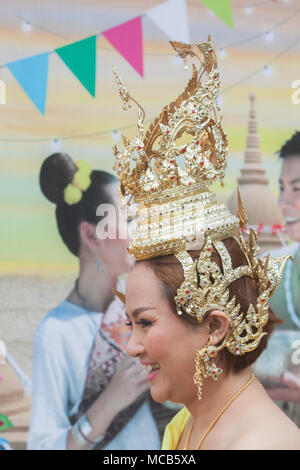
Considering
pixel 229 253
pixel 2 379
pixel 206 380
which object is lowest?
pixel 2 379

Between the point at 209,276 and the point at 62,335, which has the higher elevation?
the point at 209,276

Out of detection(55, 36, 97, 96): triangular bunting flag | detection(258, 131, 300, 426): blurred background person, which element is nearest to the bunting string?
detection(55, 36, 97, 96): triangular bunting flag

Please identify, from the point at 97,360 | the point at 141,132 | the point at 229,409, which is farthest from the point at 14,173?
the point at 229,409

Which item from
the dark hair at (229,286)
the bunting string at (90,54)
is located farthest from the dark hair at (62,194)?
the dark hair at (229,286)

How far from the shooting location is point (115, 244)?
3.28m

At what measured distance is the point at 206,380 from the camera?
57.0 inches

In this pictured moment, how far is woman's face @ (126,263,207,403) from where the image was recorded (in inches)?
55.6

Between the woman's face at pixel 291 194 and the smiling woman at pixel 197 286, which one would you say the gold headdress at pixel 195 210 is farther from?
the woman's face at pixel 291 194

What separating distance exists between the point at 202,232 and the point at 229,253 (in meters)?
0.09

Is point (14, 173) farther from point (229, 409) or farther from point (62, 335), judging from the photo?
point (229, 409)

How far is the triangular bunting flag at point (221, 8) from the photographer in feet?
10.5

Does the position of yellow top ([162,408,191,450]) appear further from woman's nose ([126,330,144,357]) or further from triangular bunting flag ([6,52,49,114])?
triangular bunting flag ([6,52,49,114])

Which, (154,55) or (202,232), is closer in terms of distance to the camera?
(202,232)

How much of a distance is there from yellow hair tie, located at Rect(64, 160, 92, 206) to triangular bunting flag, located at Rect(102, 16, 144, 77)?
0.53 metres
